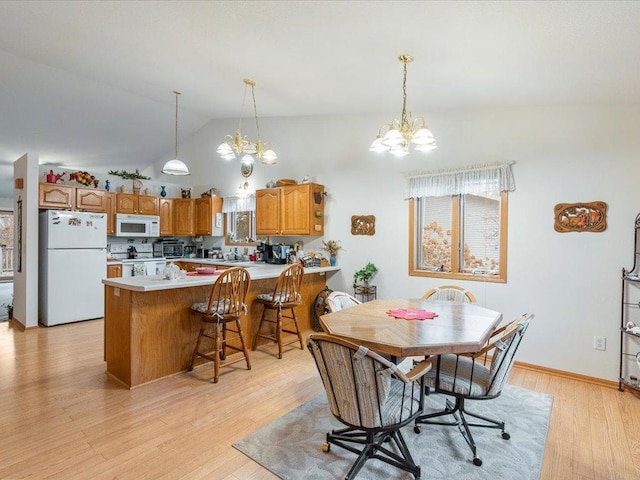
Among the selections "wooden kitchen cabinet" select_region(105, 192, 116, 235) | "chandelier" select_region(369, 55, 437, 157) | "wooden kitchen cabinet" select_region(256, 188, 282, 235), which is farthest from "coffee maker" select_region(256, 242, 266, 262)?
"chandelier" select_region(369, 55, 437, 157)

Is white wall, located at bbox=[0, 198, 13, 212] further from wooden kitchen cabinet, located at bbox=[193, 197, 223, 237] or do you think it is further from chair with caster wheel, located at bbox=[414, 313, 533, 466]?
chair with caster wheel, located at bbox=[414, 313, 533, 466]

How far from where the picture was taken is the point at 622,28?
1962 millimetres

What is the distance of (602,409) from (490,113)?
2.92 metres

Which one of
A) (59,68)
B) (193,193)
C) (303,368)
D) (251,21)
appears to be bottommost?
(303,368)

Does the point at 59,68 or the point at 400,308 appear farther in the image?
the point at 59,68

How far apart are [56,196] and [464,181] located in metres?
5.78

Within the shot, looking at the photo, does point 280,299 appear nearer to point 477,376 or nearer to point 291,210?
point 291,210

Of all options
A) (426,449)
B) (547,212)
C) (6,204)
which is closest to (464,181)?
(547,212)

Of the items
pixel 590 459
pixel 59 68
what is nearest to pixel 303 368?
pixel 590 459

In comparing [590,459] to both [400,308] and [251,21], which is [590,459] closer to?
[400,308]

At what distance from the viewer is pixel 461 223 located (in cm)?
405

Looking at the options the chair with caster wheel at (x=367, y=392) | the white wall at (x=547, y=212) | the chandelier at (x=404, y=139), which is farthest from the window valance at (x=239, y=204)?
the chair with caster wheel at (x=367, y=392)

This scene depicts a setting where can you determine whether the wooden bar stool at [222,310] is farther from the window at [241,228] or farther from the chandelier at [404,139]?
the window at [241,228]

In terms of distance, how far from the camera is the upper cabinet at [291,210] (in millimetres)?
4992
